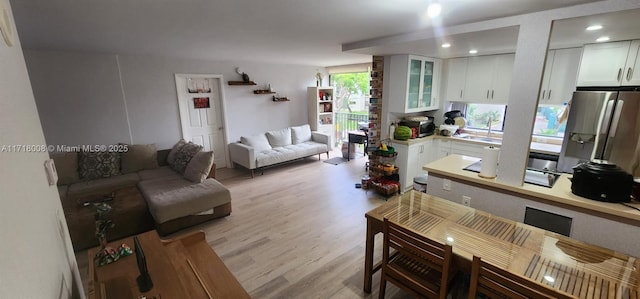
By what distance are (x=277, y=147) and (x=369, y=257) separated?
4.09 metres

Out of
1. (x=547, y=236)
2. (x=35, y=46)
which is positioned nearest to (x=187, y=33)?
(x=35, y=46)

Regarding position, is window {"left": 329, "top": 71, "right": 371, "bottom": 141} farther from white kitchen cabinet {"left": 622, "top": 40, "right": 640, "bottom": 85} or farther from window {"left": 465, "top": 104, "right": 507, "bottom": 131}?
white kitchen cabinet {"left": 622, "top": 40, "right": 640, "bottom": 85}

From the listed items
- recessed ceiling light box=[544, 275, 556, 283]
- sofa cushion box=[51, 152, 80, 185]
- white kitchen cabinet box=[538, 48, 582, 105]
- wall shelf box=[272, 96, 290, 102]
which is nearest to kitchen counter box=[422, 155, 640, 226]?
recessed ceiling light box=[544, 275, 556, 283]

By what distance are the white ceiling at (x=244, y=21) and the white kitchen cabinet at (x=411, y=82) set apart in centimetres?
40

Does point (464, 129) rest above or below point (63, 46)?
below

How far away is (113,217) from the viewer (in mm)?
2932

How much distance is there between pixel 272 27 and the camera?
8.30ft

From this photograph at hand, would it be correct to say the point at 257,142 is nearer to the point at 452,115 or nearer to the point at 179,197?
the point at 179,197

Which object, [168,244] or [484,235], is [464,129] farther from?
[168,244]

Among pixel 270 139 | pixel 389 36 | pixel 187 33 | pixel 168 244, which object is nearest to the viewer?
pixel 168 244

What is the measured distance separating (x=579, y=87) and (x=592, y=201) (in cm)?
200

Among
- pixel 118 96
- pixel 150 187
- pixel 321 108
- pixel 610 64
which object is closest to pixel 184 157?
pixel 150 187

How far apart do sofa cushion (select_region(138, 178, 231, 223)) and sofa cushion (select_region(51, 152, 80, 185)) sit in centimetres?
93

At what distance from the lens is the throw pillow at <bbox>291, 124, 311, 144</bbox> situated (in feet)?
20.2
